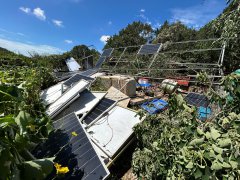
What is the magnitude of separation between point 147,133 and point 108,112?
1.82 metres

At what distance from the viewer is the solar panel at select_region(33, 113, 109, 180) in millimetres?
2645

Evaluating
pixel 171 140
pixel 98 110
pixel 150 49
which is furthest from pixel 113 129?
pixel 150 49

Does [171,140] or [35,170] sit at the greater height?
[35,170]

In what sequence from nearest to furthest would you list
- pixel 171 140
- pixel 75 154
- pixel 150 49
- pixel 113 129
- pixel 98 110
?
pixel 171 140 < pixel 75 154 < pixel 113 129 < pixel 98 110 < pixel 150 49

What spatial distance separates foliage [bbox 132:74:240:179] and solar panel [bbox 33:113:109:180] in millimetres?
667

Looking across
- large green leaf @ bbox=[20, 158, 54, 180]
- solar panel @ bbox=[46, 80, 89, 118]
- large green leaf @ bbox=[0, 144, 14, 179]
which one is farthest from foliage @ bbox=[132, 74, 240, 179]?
solar panel @ bbox=[46, 80, 89, 118]

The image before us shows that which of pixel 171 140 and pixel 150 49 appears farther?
pixel 150 49

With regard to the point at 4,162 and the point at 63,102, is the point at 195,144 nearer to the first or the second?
the point at 4,162

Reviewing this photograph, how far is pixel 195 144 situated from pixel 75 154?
214cm

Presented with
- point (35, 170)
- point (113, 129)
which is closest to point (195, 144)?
point (35, 170)

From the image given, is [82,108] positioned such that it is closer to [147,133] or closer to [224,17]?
[147,133]

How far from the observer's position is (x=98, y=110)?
507cm

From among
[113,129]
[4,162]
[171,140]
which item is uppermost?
[4,162]

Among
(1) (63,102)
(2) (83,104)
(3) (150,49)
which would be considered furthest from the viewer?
(3) (150,49)
